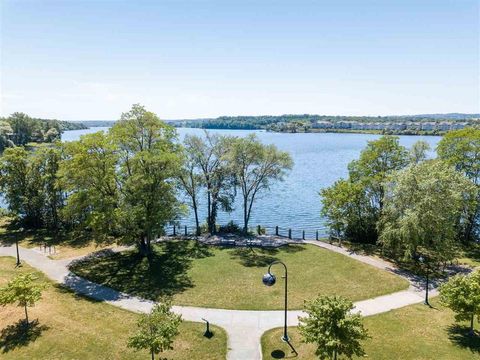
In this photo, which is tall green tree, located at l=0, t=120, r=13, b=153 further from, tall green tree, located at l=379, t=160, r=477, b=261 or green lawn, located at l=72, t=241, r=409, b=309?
tall green tree, located at l=379, t=160, r=477, b=261

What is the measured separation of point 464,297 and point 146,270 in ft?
72.6

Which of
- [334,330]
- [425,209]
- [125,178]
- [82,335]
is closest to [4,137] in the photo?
[125,178]

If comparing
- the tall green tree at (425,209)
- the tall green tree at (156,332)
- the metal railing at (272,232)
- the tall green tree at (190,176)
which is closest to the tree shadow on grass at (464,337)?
the tall green tree at (425,209)

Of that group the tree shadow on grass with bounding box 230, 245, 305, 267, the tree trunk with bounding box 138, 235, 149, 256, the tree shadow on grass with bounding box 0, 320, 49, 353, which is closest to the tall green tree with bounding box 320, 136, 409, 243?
the tree shadow on grass with bounding box 230, 245, 305, 267

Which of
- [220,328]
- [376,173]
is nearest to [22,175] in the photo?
[220,328]

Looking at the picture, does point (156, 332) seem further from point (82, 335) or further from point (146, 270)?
point (146, 270)

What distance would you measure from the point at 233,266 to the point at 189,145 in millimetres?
15023

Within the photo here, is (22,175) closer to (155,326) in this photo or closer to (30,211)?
(30,211)

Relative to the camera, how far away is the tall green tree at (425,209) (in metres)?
26.8

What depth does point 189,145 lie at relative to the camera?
129 ft

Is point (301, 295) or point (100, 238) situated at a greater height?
point (100, 238)

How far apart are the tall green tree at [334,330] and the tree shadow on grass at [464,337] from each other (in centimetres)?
700

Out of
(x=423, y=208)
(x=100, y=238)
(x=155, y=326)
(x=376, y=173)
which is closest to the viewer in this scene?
(x=155, y=326)

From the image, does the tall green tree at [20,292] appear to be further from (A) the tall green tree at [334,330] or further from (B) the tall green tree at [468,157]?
(B) the tall green tree at [468,157]
